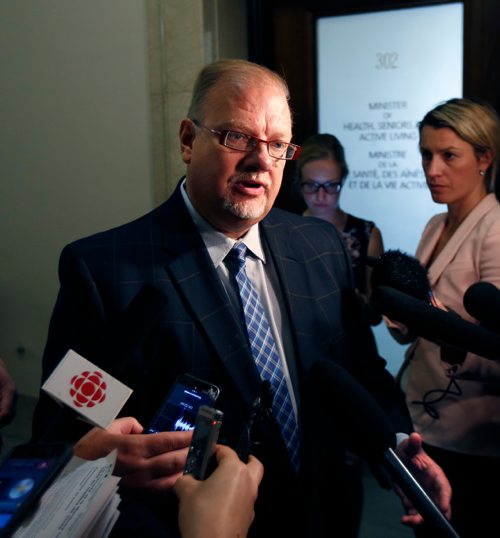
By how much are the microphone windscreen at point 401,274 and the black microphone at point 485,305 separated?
595 millimetres

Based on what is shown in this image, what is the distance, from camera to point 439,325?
85 cm

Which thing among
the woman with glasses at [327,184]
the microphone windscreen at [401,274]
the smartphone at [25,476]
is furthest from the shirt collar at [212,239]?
the woman with glasses at [327,184]

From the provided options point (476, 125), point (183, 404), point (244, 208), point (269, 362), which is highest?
point (476, 125)

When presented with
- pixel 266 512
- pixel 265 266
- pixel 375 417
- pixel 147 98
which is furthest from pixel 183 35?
pixel 375 417

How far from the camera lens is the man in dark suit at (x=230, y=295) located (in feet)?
4.26

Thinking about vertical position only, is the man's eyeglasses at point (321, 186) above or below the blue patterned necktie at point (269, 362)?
above

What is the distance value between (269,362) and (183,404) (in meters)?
0.45

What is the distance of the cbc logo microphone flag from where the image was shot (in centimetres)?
79

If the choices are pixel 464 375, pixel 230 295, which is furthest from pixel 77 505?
pixel 464 375

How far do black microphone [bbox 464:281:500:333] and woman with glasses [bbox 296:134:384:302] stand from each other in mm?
1532

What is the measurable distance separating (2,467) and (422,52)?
245cm

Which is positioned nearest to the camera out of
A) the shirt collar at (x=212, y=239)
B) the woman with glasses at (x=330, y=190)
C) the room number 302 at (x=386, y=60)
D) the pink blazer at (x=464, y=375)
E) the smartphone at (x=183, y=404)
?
the smartphone at (x=183, y=404)

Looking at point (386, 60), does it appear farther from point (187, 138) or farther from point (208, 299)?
point (208, 299)

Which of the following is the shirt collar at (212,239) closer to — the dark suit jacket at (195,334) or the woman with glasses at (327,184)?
the dark suit jacket at (195,334)
